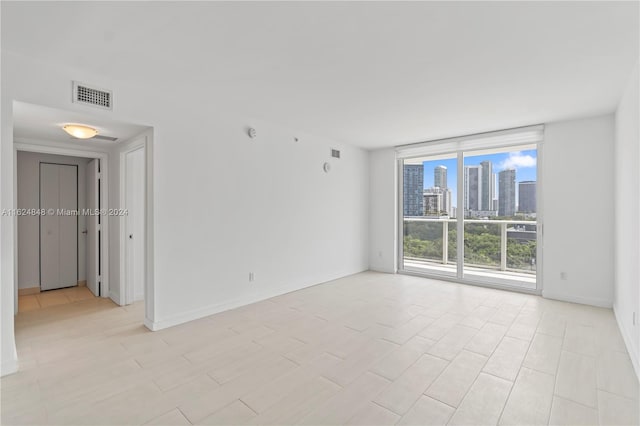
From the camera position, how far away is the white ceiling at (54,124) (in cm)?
280

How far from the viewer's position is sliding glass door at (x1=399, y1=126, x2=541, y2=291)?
491 centimetres

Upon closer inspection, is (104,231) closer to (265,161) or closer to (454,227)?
(265,161)

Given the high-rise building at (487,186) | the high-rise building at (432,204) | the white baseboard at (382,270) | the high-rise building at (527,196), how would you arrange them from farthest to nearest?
the white baseboard at (382,270) < the high-rise building at (432,204) < the high-rise building at (487,186) < the high-rise building at (527,196)

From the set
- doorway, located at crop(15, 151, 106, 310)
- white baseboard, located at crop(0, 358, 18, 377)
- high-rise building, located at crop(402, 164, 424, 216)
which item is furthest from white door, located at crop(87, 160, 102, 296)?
high-rise building, located at crop(402, 164, 424, 216)

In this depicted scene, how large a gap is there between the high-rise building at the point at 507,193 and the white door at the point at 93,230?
20.3ft

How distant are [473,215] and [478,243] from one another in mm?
486

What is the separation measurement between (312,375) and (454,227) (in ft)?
13.5

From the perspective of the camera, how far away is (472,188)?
545 cm

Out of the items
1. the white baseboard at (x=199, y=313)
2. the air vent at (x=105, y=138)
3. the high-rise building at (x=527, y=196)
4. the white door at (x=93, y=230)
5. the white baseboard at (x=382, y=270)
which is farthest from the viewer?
the white baseboard at (x=382, y=270)

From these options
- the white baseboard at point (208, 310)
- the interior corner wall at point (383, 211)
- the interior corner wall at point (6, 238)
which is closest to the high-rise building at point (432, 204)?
the interior corner wall at point (383, 211)

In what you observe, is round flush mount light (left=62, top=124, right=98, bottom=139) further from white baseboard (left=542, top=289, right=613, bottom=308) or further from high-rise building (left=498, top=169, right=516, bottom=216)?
white baseboard (left=542, top=289, right=613, bottom=308)

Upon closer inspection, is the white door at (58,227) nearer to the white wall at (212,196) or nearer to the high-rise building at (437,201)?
the white wall at (212,196)

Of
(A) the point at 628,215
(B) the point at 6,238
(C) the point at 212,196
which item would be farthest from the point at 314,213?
(A) the point at 628,215

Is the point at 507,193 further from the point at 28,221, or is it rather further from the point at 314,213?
the point at 28,221
